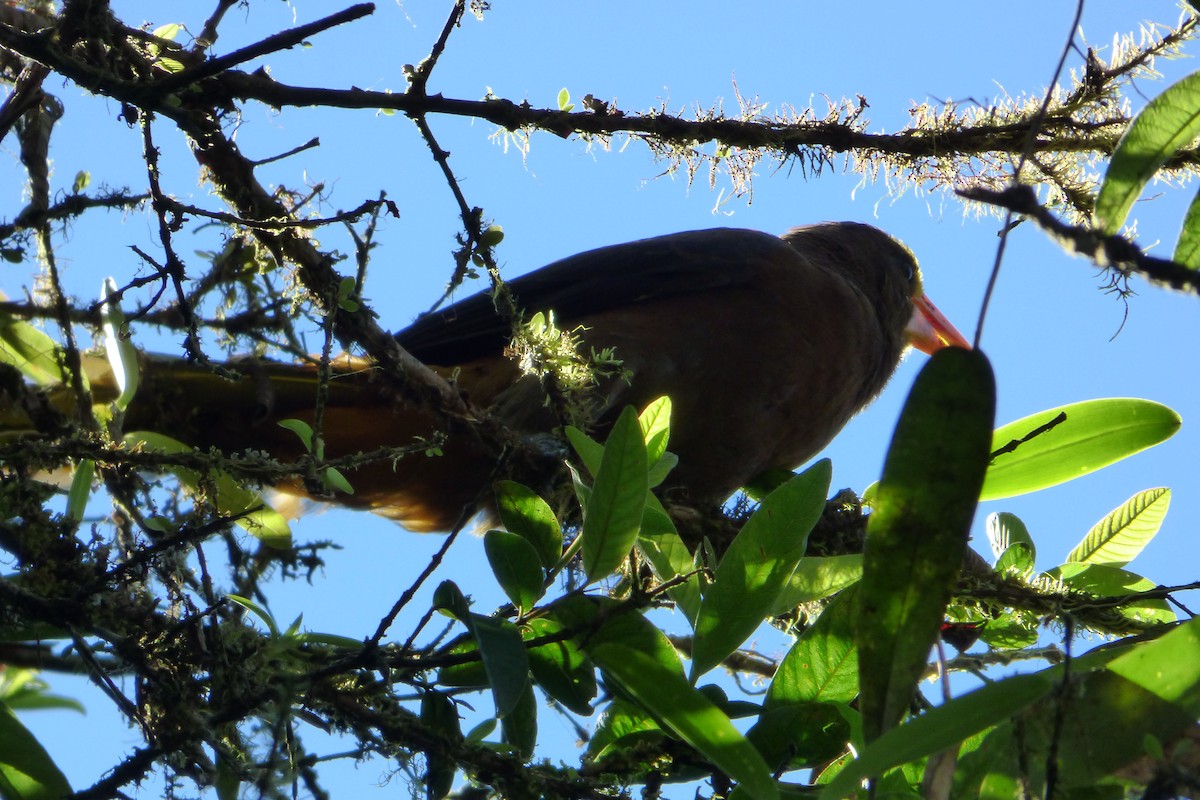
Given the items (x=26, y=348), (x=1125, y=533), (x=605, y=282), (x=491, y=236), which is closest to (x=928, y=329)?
(x=605, y=282)

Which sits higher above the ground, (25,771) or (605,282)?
(605,282)

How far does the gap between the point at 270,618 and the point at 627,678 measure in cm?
65

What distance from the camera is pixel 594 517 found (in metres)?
1.49

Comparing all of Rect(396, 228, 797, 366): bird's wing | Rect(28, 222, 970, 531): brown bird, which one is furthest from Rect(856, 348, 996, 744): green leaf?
Rect(396, 228, 797, 366): bird's wing

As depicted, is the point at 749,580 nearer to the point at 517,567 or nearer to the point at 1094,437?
the point at 517,567

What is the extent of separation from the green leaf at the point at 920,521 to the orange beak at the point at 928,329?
3.68 meters

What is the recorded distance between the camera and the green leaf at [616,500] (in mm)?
1457

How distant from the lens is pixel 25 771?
64.4 inches

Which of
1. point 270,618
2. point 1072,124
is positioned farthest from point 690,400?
point 270,618

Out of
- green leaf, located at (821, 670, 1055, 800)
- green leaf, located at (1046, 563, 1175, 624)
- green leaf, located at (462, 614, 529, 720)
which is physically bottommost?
green leaf, located at (821, 670, 1055, 800)

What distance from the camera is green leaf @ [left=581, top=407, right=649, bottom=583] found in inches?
57.4

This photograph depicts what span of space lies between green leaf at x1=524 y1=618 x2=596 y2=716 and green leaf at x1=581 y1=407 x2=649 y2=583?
0.49ft

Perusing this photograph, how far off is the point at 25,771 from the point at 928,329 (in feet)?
12.5

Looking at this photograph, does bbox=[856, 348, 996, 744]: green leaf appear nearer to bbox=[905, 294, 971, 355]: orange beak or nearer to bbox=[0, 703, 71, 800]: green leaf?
bbox=[0, 703, 71, 800]: green leaf
